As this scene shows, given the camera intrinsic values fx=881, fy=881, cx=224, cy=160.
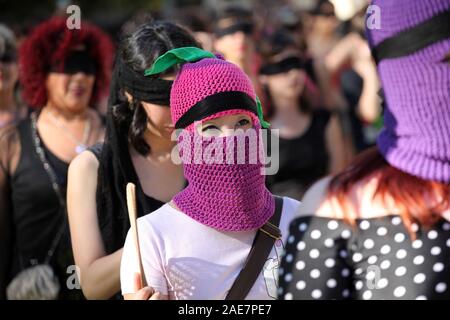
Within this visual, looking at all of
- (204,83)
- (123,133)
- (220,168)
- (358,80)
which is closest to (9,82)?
(123,133)

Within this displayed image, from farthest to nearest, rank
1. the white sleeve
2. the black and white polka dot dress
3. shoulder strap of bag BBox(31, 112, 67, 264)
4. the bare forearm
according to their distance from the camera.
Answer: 1. shoulder strap of bag BBox(31, 112, 67, 264)
2. the bare forearm
3. the white sleeve
4. the black and white polka dot dress

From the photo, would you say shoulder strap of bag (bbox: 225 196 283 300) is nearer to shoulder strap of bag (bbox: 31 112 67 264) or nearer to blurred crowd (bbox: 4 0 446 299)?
blurred crowd (bbox: 4 0 446 299)

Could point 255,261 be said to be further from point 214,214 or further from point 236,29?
point 236,29

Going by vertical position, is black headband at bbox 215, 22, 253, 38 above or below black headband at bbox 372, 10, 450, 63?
below

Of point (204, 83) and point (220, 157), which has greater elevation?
point (204, 83)

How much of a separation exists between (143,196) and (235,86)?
534 millimetres

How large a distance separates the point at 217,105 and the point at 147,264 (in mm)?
469

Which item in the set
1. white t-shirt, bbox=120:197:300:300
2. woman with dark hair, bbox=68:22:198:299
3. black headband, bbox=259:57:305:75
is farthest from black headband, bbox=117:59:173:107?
black headband, bbox=259:57:305:75

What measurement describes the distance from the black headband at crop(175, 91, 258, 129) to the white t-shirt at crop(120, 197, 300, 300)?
0.27m

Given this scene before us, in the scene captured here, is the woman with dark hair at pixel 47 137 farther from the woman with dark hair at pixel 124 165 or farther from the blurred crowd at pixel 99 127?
the woman with dark hair at pixel 124 165

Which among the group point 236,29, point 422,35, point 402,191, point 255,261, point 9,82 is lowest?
point 255,261

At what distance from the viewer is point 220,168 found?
2.38 m

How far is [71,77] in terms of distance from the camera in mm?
3746

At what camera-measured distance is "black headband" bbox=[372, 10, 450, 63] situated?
1.98m
